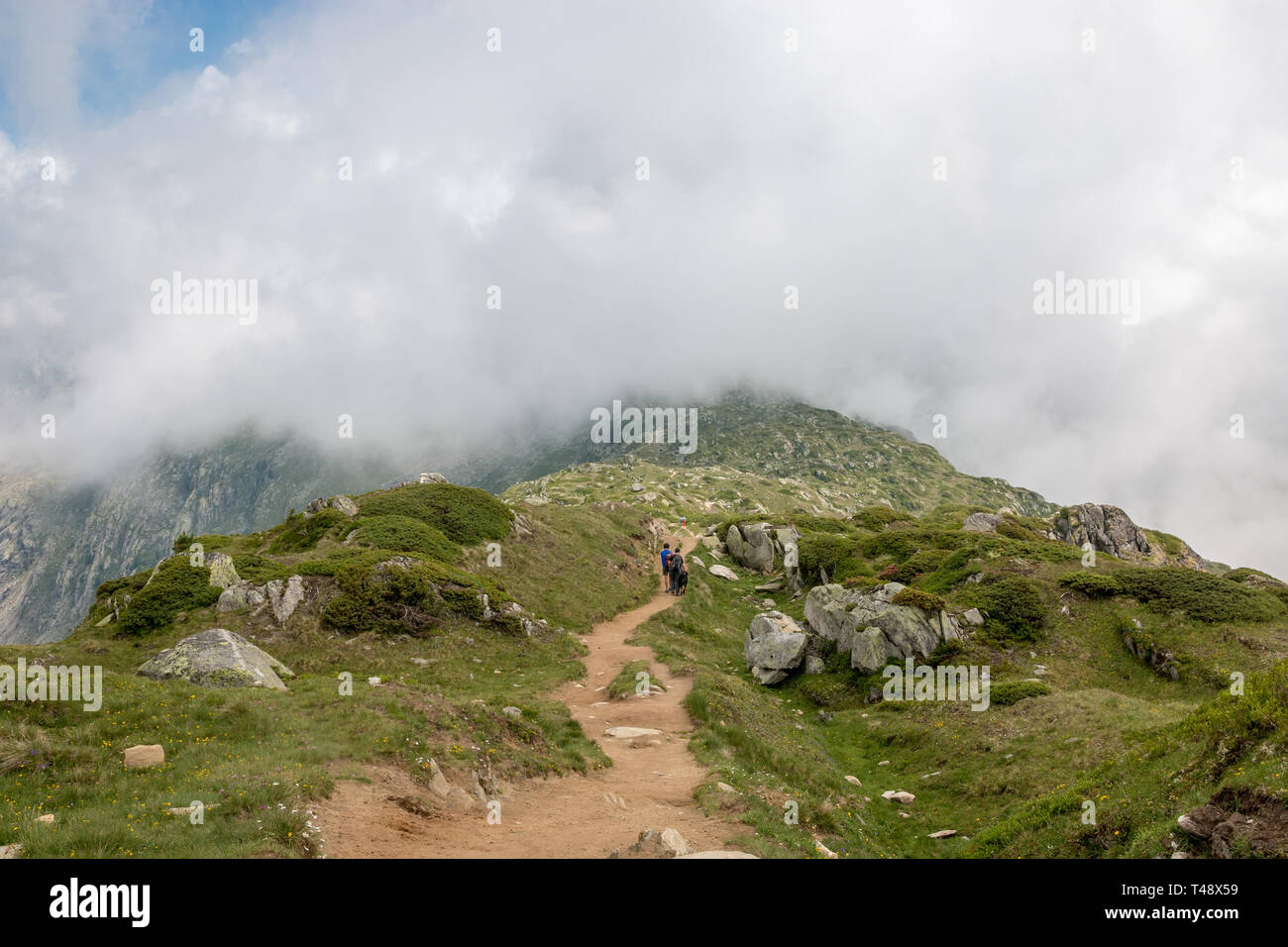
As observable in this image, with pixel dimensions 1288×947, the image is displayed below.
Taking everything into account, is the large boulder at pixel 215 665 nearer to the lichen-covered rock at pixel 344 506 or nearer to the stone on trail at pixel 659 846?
the stone on trail at pixel 659 846

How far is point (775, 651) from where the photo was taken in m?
36.3

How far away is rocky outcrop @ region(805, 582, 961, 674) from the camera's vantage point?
33.1 m

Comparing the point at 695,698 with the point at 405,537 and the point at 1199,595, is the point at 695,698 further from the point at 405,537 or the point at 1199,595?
the point at 1199,595

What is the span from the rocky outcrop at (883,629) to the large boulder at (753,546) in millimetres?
33575

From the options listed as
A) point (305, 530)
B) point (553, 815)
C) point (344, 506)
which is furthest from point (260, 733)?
point (344, 506)

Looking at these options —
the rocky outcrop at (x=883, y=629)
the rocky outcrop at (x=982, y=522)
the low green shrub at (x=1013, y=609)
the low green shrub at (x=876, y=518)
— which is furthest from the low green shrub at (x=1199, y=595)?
the low green shrub at (x=876, y=518)

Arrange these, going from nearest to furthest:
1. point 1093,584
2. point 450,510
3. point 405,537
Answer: point 1093,584 < point 405,537 < point 450,510

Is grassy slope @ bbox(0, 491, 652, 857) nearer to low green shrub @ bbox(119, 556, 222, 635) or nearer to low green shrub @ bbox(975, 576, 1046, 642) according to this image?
low green shrub @ bbox(119, 556, 222, 635)

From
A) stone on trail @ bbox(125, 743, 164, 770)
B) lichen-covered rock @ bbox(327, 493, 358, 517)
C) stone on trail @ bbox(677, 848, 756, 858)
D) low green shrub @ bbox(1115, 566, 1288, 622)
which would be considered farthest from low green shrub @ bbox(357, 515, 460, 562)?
low green shrub @ bbox(1115, 566, 1288, 622)

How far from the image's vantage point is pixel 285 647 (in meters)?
31.5

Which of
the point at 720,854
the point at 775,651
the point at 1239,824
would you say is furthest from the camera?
the point at 775,651

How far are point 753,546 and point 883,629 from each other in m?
39.2

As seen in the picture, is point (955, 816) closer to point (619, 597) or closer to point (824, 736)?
point (824, 736)
